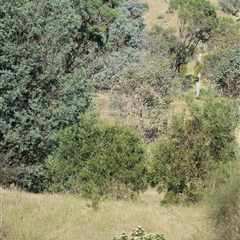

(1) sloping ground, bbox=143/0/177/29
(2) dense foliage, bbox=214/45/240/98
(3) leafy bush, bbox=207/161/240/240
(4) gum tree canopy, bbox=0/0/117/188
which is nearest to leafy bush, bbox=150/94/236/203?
(4) gum tree canopy, bbox=0/0/117/188

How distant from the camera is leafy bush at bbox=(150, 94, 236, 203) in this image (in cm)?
1245

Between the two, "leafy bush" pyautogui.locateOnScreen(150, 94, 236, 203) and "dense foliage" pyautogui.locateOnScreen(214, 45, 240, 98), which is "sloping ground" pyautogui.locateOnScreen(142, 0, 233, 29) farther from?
"leafy bush" pyautogui.locateOnScreen(150, 94, 236, 203)

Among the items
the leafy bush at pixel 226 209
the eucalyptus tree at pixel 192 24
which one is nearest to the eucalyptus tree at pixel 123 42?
the eucalyptus tree at pixel 192 24

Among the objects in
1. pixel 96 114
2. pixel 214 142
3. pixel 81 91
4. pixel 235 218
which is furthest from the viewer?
pixel 81 91

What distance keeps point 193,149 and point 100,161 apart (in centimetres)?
233

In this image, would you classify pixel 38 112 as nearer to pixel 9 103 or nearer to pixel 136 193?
pixel 9 103

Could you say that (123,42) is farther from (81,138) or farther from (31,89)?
(81,138)

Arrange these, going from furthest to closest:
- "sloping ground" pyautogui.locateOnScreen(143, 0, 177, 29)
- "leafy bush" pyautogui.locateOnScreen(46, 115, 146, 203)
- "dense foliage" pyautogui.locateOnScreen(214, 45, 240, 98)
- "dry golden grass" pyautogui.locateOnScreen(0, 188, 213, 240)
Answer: "sloping ground" pyautogui.locateOnScreen(143, 0, 177, 29) → "dense foliage" pyautogui.locateOnScreen(214, 45, 240, 98) → "leafy bush" pyautogui.locateOnScreen(46, 115, 146, 203) → "dry golden grass" pyautogui.locateOnScreen(0, 188, 213, 240)

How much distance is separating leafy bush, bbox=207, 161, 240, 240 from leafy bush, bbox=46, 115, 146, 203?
5002 mm


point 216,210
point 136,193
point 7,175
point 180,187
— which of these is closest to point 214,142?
point 180,187

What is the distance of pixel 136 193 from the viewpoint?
43.5ft

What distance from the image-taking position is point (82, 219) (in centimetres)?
1000

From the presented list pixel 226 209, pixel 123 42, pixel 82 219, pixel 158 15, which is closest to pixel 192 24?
pixel 123 42

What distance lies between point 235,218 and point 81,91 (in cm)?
961
